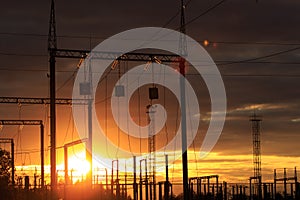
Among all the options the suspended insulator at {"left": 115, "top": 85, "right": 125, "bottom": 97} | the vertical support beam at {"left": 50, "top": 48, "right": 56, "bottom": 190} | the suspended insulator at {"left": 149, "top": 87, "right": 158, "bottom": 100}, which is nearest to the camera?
the suspended insulator at {"left": 149, "top": 87, "right": 158, "bottom": 100}

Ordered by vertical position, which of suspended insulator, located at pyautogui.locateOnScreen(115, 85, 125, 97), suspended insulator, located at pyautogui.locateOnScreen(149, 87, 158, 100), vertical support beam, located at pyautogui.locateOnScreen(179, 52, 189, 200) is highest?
suspended insulator, located at pyautogui.locateOnScreen(115, 85, 125, 97)

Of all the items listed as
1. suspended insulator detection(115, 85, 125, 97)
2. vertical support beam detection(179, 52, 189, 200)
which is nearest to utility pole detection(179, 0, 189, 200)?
vertical support beam detection(179, 52, 189, 200)

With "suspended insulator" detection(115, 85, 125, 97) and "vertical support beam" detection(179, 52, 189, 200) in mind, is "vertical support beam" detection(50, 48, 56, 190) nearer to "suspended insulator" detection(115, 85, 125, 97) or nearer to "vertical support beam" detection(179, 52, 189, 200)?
→ "suspended insulator" detection(115, 85, 125, 97)

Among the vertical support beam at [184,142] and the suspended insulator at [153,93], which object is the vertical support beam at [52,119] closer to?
the suspended insulator at [153,93]

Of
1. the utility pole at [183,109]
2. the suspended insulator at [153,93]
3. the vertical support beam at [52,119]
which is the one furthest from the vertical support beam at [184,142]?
the vertical support beam at [52,119]

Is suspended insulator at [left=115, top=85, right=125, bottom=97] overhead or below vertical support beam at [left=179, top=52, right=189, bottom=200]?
overhead

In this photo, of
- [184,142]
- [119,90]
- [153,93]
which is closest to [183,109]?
[184,142]

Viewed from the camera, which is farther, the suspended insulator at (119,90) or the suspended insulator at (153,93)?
the suspended insulator at (119,90)

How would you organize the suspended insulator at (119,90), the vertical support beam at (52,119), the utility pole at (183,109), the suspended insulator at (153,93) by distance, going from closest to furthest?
the utility pole at (183,109)
the suspended insulator at (153,93)
the vertical support beam at (52,119)
the suspended insulator at (119,90)

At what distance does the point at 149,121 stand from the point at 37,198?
2497 centimetres

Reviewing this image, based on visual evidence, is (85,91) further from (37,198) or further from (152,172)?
(37,198)

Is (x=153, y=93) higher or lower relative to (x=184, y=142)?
higher

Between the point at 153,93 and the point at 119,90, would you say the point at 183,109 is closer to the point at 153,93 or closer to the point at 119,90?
the point at 153,93

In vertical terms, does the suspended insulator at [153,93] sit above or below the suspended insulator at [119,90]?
below
